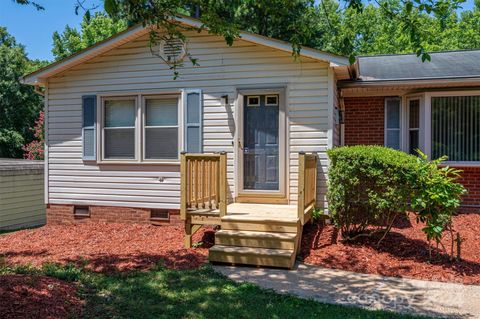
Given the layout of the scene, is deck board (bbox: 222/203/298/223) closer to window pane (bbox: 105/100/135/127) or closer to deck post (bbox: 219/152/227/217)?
deck post (bbox: 219/152/227/217)

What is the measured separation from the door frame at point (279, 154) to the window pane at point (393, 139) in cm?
345

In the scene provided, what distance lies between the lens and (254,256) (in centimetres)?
577

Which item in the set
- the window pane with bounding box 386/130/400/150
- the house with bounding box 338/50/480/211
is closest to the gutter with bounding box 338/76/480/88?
the house with bounding box 338/50/480/211

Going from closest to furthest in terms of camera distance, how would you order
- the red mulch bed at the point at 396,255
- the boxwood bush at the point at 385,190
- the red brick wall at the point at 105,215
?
the red mulch bed at the point at 396,255
the boxwood bush at the point at 385,190
the red brick wall at the point at 105,215

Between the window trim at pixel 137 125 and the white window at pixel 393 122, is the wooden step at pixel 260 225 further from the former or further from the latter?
the white window at pixel 393 122

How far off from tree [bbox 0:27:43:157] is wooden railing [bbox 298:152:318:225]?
21850 millimetres

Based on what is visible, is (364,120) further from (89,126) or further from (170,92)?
(89,126)

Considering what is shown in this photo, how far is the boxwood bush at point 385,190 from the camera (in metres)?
5.55

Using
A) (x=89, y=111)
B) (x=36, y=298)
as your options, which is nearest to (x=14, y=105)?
(x=89, y=111)

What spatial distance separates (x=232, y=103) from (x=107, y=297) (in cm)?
457

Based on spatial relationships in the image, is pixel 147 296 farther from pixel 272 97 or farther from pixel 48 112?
pixel 48 112

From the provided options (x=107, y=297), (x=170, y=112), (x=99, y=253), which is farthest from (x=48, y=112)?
(x=107, y=297)

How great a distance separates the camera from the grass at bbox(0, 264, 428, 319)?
396 centimetres

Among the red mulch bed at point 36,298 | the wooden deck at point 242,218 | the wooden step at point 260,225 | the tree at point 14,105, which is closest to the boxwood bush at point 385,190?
the wooden deck at point 242,218
